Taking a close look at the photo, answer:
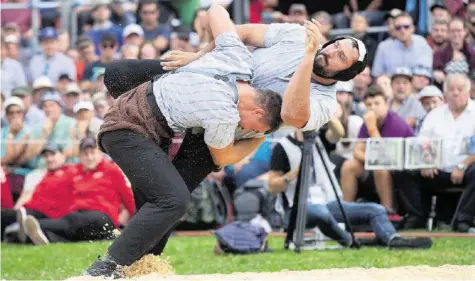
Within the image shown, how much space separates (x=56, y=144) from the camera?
489 inches

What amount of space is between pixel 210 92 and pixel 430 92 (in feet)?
19.6

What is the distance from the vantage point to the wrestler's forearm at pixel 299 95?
638cm

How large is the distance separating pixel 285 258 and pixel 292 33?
2851 mm

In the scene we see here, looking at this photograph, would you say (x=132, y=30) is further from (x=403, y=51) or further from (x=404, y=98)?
(x=404, y=98)

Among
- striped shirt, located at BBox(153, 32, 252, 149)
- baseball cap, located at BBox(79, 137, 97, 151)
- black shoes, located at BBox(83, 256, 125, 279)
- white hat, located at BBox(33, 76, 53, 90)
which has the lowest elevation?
white hat, located at BBox(33, 76, 53, 90)

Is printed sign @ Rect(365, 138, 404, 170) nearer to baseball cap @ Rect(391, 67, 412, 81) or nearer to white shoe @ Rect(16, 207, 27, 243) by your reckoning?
baseball cap @ Rect(391, 67, 412, 81)

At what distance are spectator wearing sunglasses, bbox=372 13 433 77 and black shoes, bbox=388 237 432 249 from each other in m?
3.69

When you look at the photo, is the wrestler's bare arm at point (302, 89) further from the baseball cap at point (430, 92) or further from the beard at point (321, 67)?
the baseball cap at point (430, 92)

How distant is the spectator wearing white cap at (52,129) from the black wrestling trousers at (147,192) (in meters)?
5.79

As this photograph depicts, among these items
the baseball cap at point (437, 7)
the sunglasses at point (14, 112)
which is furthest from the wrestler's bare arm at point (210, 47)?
the baseball cap at point (437, 7)

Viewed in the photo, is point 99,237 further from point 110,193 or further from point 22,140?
point 22,140

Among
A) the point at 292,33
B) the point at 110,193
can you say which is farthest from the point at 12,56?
the point at 292,33

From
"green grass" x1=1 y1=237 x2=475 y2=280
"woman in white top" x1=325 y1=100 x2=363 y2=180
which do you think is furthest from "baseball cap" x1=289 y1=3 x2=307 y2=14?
"green grass" x1=1 y1=237 x2=475 y2=280

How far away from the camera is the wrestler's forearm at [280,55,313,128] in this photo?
20.9 ft
